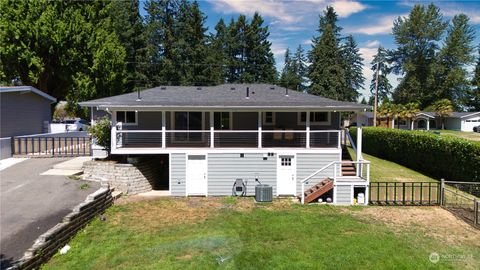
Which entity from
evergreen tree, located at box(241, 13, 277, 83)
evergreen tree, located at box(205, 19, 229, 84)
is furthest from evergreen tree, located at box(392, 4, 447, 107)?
evergreen tree, located at box(205, 19, 229, 84)

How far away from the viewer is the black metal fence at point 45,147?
1897 cm

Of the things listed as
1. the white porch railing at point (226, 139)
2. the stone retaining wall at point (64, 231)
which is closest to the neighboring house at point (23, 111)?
the white porch railing at point (226, 139)

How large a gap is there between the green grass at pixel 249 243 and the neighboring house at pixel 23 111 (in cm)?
1225

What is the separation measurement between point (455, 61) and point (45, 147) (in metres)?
68.2

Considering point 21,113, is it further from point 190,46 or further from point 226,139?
point 190,46

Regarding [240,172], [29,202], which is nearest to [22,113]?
[29,202]

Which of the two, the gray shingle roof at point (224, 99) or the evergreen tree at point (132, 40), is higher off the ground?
the evergreen tree at point (132, 40)

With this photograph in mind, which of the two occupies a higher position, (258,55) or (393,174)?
(258,55)

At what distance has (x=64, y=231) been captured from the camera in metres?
9.20

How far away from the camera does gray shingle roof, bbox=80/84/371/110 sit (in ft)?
47.5

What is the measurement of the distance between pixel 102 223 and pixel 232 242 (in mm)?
4750

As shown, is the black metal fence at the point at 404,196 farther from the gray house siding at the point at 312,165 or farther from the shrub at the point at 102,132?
the shrub at the point at 102,132

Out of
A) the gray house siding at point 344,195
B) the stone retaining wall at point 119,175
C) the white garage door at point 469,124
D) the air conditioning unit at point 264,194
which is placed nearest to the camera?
the gray house siding at point 344,195

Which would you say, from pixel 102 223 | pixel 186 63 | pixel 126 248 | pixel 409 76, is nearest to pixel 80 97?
pixel 186 63
